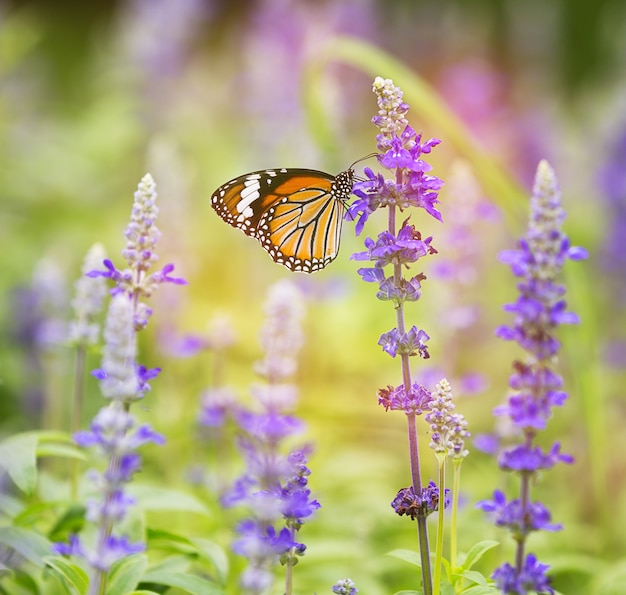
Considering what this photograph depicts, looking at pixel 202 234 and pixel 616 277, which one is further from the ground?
pixel 202 234

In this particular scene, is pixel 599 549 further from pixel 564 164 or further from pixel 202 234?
pixel 564 164

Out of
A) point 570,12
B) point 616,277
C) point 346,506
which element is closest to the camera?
point 346,506

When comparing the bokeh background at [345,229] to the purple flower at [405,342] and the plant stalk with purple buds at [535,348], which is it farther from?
the plant stalk with purple buds at [535,348]

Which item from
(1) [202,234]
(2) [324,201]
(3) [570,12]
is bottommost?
(2) [324,201]

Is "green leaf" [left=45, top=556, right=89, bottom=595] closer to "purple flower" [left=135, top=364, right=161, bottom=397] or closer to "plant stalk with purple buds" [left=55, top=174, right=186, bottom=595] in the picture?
"plant stalk with purple buds" [left=55, top=174, right=186, bottom=595]

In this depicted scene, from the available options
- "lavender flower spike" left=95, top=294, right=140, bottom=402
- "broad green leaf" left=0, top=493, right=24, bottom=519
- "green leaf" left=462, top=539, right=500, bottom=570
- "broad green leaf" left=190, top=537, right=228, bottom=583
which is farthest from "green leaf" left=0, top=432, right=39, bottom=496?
"green leaf" left=462, top=539, right=500, bottom=570

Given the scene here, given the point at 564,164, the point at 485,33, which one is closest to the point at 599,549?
the point at 564,164

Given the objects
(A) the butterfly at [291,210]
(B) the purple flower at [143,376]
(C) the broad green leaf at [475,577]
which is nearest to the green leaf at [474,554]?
(C) the broad green leaf at [475,577]
